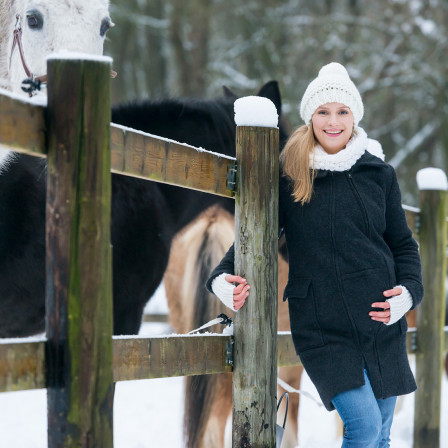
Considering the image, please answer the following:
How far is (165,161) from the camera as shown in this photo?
2.09 metres

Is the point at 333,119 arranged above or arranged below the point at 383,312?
above

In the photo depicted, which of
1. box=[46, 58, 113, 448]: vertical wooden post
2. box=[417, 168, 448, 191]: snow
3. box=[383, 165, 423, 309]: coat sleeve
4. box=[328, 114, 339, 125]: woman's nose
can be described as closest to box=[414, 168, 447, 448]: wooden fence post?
box=[417, 168, 448, 191]: snow

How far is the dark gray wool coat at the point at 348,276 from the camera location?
2.25 metres

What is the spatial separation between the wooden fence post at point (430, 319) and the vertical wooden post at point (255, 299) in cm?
172

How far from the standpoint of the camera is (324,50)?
36.7 ft

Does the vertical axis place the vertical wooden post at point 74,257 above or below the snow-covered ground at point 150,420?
above

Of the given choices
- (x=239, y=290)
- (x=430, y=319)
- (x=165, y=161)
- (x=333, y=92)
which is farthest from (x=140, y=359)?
(x=430, y=319)

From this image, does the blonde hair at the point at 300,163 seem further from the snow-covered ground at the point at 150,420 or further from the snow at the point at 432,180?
the snow-covered ground at the point at 150,420

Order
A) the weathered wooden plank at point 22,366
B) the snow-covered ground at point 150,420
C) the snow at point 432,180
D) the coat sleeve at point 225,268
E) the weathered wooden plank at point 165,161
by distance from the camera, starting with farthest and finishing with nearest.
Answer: the snow-covered ground at point 150,420, the snow at point 432,180, the coat sleeve at point 225,268, the weathered wooden plank at point 165,161, the weathered wooden plank at point 22,366

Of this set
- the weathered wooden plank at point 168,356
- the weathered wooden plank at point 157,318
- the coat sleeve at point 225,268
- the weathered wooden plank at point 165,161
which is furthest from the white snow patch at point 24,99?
the weathered wooden plank at point 157,318

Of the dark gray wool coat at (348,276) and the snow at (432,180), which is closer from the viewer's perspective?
the dark gray wool coat at (348,276)

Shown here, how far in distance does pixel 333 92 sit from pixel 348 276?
62 centimetres

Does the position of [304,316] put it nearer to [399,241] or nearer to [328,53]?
[399,241]

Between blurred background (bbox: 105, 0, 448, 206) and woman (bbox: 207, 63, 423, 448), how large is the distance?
7786 millimetres
